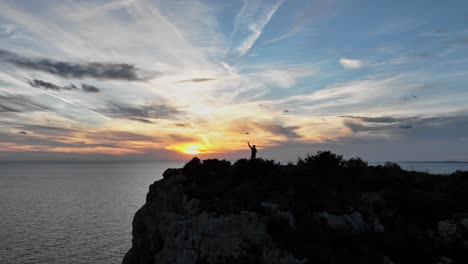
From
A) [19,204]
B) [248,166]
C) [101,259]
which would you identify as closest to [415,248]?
[248,166]

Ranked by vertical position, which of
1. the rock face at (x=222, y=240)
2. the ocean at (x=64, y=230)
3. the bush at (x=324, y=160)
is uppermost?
the bush at (x=324, y=160)

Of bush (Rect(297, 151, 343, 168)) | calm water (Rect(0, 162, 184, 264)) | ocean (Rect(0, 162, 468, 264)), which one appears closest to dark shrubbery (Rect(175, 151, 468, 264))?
bush (Rect(297, 151, 343, 168))

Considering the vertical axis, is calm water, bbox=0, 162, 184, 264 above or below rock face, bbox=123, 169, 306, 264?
below

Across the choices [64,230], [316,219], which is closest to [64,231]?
A: [64,230]

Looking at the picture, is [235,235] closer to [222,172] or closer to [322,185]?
[322,185]

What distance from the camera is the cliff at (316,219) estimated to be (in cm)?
1669

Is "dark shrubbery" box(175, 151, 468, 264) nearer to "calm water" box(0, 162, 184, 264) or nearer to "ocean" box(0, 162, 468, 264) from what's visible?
"ocean" box(0, 162, 468, 264)

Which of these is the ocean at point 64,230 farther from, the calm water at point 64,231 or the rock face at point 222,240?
the rock face at point 222,240

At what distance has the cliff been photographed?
16688mm

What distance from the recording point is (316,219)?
60.1 feet

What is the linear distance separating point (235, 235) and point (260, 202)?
282cm

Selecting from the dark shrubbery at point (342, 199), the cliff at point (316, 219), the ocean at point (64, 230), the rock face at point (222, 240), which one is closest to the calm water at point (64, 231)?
the ocean at point (64, 230)

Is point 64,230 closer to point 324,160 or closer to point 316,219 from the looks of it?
point 324,160

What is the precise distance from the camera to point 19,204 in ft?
323
